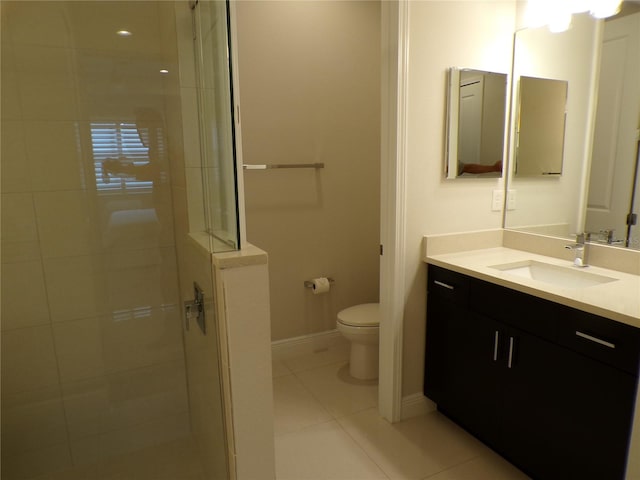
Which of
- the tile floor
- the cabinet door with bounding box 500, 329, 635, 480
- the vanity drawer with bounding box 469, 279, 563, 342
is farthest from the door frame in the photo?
the cabinet door with bounding box 500, 329, 635, 480

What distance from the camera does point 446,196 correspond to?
2166 mm

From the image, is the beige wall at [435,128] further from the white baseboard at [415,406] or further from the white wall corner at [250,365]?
the white wall corner at [250,365]

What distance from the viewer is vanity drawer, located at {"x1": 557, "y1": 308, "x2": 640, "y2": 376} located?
1.31m

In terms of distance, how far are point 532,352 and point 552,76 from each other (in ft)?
4.68

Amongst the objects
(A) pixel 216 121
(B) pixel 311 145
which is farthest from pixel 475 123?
(A) pixel 216 121

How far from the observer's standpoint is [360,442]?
2.09m

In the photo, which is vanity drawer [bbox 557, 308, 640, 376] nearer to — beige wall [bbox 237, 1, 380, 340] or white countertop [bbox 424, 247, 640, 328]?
white countertop [bbox 424, 247, 640, 328]

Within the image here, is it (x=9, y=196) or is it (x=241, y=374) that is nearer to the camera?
(x=241, y=374)

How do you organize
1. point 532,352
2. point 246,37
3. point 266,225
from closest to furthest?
point 532,352, point 246,37, point 266,225

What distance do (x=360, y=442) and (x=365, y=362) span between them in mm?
659

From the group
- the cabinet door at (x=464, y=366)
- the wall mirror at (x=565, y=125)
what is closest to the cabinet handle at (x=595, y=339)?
the cabinet door at (x=464, y=366)

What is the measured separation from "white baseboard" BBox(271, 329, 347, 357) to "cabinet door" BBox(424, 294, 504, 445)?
39.2 inches

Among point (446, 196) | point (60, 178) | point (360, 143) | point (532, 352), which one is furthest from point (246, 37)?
point (532, 352)

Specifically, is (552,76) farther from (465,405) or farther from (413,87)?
(465,405)
